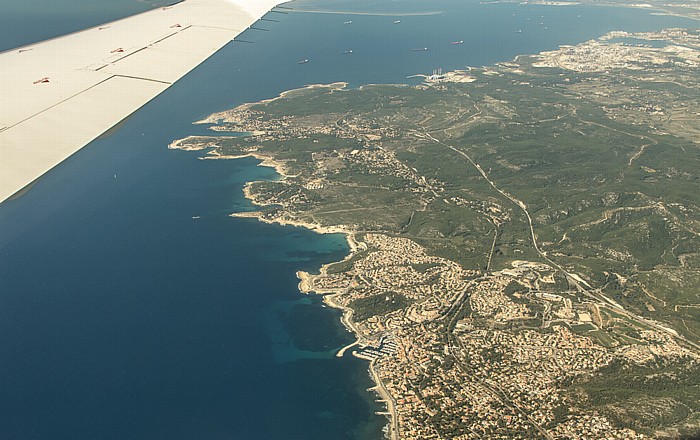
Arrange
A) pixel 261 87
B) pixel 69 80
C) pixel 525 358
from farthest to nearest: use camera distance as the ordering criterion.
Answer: pixel 261 87
pixel 525 358
pixel 69 80

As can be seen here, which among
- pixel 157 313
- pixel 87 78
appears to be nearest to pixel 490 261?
pixel 157 313

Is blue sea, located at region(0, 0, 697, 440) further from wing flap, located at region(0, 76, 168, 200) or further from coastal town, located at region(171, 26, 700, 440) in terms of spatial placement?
wing flap, located at region(0, 76, 168, 200)

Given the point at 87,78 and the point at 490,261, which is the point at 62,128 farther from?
the point at 490,261

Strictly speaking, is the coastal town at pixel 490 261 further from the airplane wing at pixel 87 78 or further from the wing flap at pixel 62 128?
the wing flap at pixel 62 128

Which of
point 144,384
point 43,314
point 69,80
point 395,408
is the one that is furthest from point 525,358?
point 43,314

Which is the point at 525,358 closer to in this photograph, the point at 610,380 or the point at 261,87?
the point at 610,380

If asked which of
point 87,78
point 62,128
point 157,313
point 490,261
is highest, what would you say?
point 87,78

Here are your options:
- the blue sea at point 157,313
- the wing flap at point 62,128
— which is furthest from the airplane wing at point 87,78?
the blue sea at point 157,313
